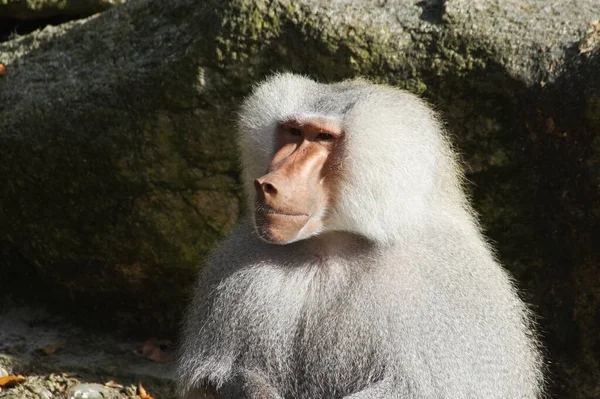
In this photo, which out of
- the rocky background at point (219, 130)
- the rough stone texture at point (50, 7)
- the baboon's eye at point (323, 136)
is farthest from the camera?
the rough stone texture at point (50, 7)

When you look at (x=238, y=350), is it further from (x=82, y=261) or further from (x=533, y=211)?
(x=82, y=261)

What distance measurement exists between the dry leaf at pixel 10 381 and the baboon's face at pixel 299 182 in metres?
2.28

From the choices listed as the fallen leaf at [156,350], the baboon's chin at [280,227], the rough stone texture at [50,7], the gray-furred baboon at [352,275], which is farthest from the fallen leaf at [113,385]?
the rough stone texture at [50,7]

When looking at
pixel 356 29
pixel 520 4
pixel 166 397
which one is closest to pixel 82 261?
pixel 166 397

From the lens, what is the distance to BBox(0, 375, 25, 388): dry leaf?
15.6 ft

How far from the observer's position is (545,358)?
14.8ft

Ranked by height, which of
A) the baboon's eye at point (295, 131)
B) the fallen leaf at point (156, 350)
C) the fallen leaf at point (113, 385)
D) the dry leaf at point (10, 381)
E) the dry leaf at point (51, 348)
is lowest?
the fallen leaf at point (156, 350)

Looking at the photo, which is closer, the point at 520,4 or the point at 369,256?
the point at 369,256

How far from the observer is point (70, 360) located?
504 cm

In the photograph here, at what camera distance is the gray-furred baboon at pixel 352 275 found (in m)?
3.14

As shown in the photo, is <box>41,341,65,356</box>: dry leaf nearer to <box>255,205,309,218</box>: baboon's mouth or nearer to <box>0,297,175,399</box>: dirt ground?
<box>0,297,175,399</box>: dirt ground

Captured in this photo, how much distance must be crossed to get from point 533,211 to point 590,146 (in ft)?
1.49

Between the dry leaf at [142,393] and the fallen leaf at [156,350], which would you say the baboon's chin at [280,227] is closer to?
the dry leaf at [142,393]

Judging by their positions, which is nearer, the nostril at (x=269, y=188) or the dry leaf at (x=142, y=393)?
the nostril at (x=269, y=188)
